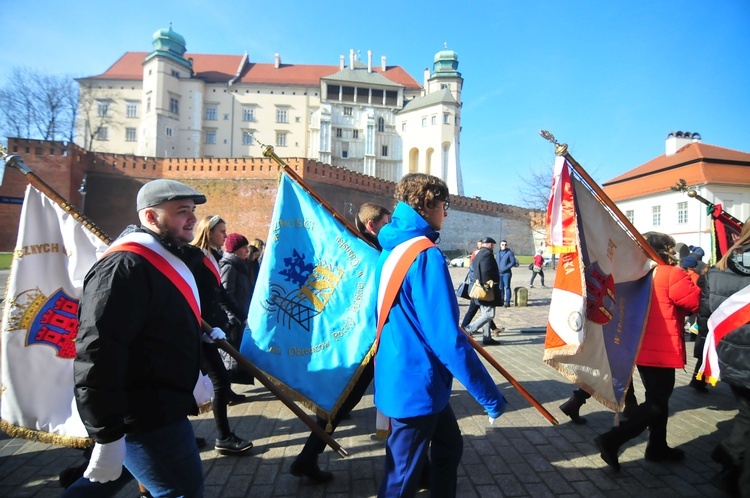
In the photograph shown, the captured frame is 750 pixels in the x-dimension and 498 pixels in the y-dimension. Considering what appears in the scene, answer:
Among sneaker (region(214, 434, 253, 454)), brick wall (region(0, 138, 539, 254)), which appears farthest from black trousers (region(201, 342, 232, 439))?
brick wall (region(0, 138, 539, 254))

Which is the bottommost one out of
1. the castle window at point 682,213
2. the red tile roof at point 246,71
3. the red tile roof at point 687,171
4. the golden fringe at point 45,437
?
the golden fringe at point 45,437

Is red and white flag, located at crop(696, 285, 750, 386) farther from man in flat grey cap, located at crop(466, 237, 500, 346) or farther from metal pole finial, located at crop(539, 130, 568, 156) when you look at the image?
man in flat grey cap, located at crop(466, 237, 500, 346)

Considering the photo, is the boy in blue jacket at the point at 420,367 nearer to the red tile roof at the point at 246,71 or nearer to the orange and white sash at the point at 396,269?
the orange and white sash at the point at 396,269

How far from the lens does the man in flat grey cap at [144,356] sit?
172cm

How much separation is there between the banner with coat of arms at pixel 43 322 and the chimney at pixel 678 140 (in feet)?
133

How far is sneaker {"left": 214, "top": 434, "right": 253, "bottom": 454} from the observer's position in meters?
3.59

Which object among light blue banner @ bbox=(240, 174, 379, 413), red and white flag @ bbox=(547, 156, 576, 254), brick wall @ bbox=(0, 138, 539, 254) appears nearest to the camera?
red and white flag @ bbox=(547, 156, 576, 254)

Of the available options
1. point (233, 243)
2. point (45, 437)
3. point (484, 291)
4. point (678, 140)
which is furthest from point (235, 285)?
point (678, 140)

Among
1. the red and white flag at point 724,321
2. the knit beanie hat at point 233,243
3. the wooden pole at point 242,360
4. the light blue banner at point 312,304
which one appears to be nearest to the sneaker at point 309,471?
the wooden pole at point 242,360

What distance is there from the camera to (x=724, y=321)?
2730 mm

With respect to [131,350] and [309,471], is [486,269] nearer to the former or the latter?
[309,471]

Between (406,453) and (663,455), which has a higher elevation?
(406,453)

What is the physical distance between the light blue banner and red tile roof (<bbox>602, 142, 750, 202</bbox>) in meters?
31.7

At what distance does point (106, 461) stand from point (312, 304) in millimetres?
2233
